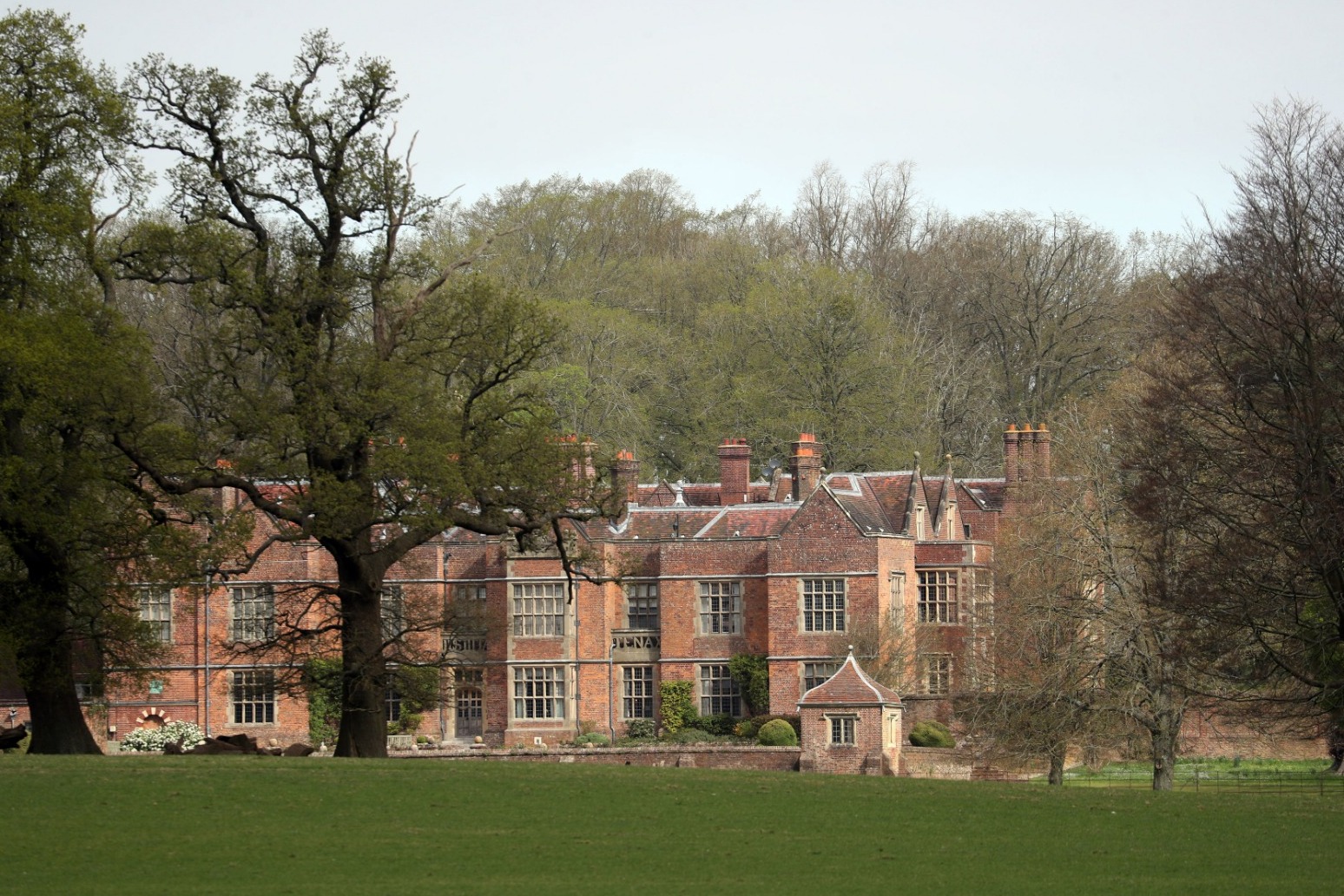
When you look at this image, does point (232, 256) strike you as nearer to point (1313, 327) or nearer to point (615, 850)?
point (615, 850)

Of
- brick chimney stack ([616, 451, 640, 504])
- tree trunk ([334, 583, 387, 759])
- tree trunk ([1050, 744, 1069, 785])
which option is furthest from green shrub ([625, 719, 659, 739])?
tree trunk ([334, 583, 387, 759])

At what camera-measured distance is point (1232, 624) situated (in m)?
29.5

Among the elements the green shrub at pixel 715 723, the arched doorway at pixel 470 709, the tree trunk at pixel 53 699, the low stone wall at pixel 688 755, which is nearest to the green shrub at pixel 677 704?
the green shrub at pixel 715 723

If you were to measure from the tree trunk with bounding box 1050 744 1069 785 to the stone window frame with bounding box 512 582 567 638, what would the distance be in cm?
1407

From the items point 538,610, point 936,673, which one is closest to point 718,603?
point 538,610

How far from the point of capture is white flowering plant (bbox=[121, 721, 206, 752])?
4406 centimetres

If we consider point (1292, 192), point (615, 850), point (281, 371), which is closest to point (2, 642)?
point (281, 371)

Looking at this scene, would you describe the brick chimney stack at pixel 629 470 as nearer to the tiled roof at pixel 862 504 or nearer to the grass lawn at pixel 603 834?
the tiled roof at pixel 862 504

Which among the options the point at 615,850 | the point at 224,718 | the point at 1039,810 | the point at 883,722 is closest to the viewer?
the point at 615,850

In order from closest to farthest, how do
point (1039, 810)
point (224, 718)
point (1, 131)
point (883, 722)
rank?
point (1039, 810) → point (1, 131) → point (883, 722) → point (224, 718)

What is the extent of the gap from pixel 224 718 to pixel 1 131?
23402mm

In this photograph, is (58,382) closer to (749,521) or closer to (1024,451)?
(749,521)

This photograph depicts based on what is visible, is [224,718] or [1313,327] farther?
[224,718]

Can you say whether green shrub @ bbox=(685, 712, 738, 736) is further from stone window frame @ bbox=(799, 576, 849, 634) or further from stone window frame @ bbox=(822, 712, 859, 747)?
stone window frame @ bbox=(822, 712, 859, 747)
